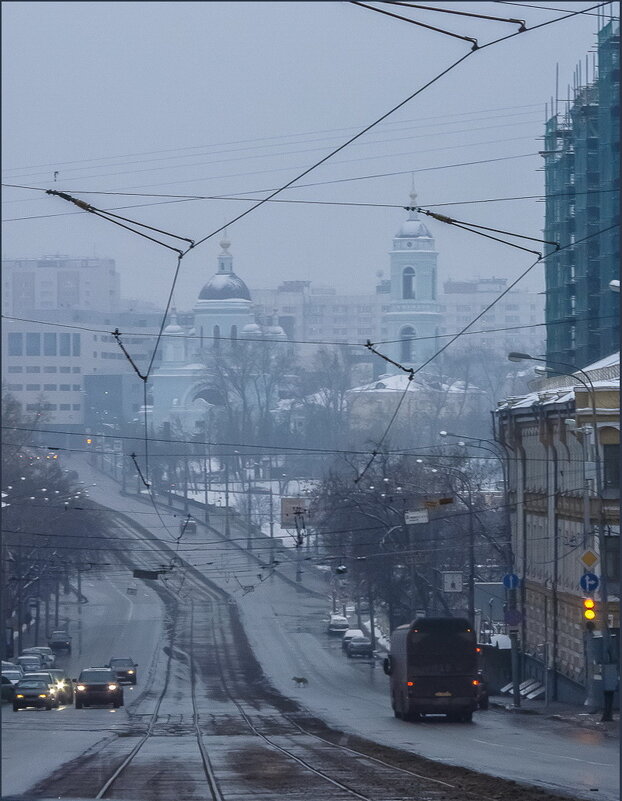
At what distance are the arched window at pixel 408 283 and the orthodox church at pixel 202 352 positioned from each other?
15.6 m

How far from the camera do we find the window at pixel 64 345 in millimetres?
158000

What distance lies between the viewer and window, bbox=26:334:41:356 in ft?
450

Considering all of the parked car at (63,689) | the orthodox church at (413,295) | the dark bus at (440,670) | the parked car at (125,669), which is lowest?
the parked car at (125,669)

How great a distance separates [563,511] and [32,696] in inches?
Result: 594

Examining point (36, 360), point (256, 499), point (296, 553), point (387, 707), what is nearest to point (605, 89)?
point (387, 707)

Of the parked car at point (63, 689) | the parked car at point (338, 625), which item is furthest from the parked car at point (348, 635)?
the parked car at point (63, 689)

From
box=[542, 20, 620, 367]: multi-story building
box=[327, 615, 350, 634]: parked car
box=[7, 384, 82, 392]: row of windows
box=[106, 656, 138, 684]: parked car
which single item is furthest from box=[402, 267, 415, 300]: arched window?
box=[106, 656, 138, 684]: parked car

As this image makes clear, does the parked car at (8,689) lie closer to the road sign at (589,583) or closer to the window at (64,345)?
the road sign at (589,583)

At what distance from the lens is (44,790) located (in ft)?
50.6

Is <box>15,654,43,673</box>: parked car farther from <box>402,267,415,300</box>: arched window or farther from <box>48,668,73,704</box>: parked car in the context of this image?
<box>402,267,415,300</box>: arched window

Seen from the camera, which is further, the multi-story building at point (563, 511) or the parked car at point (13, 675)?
the parked car at point (13, 675)

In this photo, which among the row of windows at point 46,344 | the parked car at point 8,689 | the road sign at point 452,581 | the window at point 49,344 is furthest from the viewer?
the window at point 49,344

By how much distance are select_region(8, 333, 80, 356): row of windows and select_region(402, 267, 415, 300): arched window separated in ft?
123

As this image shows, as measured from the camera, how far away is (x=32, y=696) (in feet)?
126
